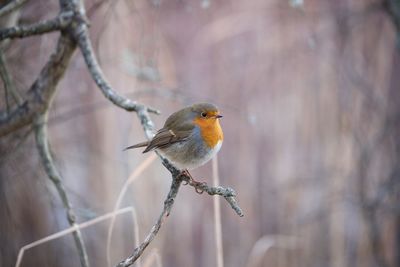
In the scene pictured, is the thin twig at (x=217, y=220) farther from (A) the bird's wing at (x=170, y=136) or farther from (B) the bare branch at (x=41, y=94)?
(B) the bare branch at (x=41, y=94)

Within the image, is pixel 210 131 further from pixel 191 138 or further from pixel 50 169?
pixel 50 169

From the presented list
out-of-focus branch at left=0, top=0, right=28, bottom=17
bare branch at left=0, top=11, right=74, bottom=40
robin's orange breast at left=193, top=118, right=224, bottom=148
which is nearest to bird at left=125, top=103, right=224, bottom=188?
robin's orange breast at left=193, top=118, right=224, bottom=148

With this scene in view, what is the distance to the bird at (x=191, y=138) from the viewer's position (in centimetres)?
224

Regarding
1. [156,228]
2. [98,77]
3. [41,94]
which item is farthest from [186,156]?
[156,228]

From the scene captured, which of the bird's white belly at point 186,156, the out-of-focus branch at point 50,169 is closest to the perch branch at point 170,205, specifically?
the bird's white belly at point 186,156

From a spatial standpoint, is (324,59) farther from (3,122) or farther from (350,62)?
(3,122)

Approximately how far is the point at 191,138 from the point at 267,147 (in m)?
2.20

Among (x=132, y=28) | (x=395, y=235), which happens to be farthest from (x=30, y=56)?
(x=395, y=235)

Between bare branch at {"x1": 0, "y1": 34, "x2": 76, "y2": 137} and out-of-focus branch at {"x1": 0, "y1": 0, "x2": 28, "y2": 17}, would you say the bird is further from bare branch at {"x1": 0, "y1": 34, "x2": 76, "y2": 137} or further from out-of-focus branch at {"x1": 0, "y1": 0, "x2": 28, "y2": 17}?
out-of-focus branch at {"x1": 0, "y1": 0, "x2": 28, "y2": 17}

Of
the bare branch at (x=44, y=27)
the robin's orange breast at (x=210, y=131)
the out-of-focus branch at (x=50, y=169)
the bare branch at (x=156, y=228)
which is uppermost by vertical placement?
the bare branch at (x=44, y=27)

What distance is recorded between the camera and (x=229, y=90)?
175 inches

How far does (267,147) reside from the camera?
442 cm

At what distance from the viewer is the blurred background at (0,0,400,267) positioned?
12.1ft

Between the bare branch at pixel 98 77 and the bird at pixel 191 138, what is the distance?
39 cm
